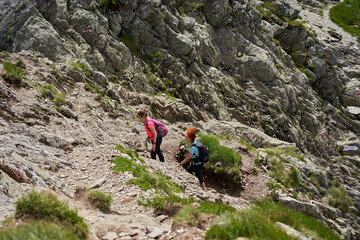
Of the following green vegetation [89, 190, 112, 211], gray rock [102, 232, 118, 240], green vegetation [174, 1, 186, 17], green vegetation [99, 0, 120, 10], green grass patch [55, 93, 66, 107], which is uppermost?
green vegetation [174, 1, 186, 17]

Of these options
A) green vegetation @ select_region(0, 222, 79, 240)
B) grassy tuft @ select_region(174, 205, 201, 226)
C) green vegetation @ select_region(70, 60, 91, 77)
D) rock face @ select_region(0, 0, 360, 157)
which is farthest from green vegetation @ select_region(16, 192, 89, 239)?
green vegetation @ select_region(70, 60, 91, 77)

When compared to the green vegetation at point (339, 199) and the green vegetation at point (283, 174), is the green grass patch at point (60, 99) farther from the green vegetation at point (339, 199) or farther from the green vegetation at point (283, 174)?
the green vegetation at point (339, 199)

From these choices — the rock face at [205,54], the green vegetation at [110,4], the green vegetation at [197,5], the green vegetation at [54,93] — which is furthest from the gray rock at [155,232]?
the green vegetation at [197,5]

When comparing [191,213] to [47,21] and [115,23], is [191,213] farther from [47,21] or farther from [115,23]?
[115,23]

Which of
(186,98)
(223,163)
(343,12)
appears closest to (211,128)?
(186,98)

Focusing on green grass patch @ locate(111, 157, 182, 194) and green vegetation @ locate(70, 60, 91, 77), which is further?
green vegetation @ locate(70, 60, 91, 77)

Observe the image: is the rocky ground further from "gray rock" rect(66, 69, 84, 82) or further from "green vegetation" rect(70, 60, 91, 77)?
"green vegetation" rect(70, 60, 91, 77)

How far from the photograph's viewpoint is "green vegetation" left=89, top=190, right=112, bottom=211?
5.94 m

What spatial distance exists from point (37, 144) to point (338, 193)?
20.1 m

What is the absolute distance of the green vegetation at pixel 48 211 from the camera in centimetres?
401

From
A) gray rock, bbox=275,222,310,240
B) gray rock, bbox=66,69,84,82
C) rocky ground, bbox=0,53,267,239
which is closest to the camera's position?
gray rock, bbox=275,222,310,240

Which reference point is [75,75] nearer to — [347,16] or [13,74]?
[13,74]

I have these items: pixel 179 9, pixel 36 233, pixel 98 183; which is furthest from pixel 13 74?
pixel 179 9

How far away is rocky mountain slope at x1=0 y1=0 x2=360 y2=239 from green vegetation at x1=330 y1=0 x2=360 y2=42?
98.2 ft
